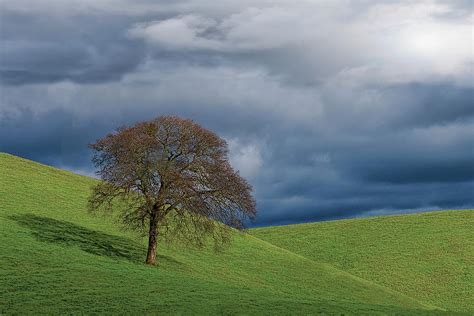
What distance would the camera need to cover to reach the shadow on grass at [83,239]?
67438mm

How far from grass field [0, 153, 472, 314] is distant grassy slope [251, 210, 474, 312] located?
0.60 meters

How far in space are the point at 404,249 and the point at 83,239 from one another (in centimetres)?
5117

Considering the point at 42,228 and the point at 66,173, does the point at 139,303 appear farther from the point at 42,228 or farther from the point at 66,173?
the point at 66,173

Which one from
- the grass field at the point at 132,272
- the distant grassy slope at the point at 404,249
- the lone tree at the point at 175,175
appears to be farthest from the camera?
the distant grassy slope at the point at 404,249

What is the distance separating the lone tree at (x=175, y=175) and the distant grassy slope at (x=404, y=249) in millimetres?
33797

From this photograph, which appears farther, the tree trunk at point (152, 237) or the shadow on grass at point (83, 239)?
the shadow on grass at point (83, 239)

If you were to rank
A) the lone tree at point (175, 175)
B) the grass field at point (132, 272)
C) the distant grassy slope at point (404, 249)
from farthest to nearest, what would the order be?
the distant grassy slope at point (404, 249)
the lone tree at point (175, 175)
the grass field at point (132, 272)

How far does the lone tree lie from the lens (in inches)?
2530

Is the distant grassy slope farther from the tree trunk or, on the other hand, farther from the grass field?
the tree trunk

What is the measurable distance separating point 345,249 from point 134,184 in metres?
50.8

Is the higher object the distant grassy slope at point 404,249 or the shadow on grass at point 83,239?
the distant grassy slope at point 404,249

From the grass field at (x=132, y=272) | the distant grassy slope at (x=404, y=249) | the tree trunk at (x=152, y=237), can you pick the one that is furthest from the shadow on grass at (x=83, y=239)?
the distant grassy slope at (x=404, y=249)

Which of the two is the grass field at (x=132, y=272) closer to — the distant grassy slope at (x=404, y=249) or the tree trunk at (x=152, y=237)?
the distant grassy slope at (x=404, y=249)

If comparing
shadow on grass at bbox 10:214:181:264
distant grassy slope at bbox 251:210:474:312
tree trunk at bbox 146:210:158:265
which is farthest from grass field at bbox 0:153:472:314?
tree trunk at bbox 146:210:158:265
